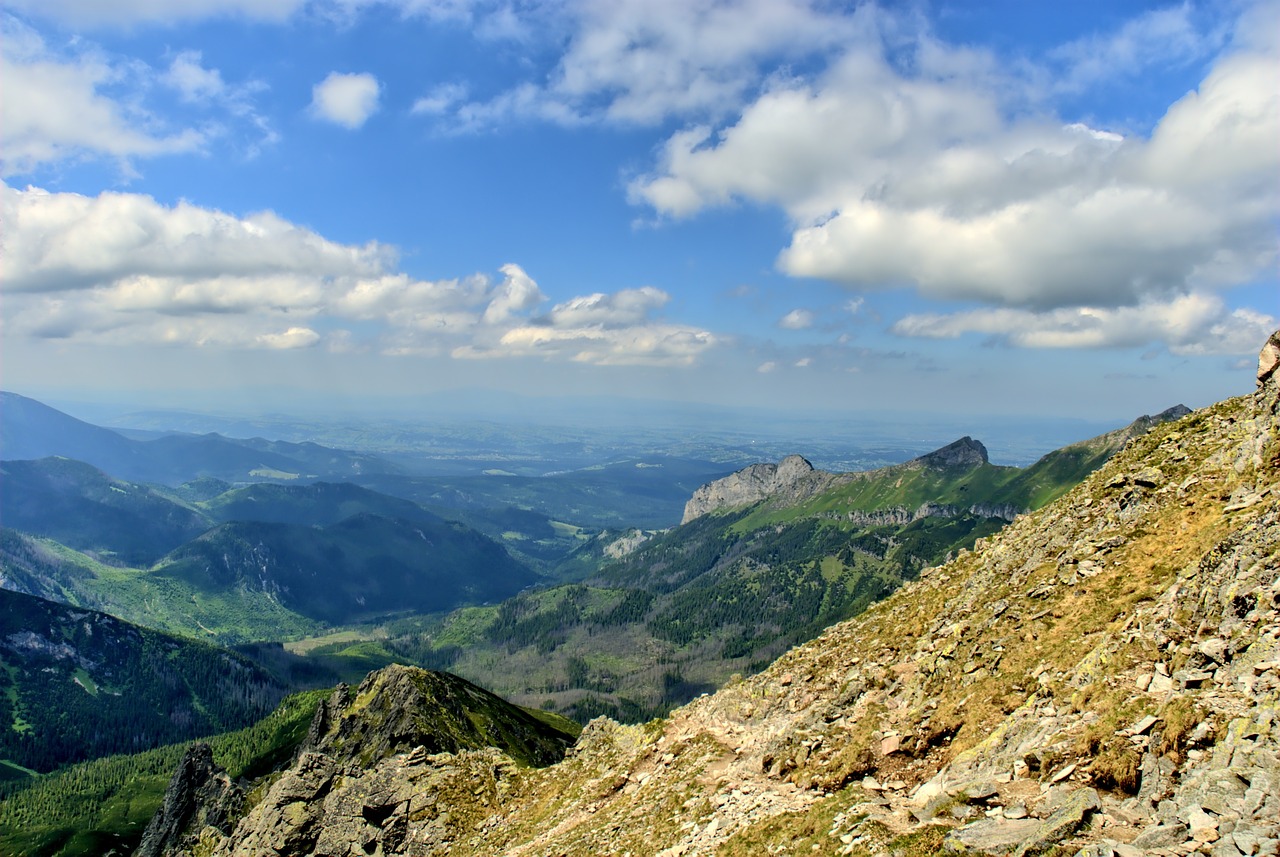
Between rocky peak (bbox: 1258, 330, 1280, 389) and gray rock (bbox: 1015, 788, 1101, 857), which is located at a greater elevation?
rocky peak (bbox: 1258, 330, 1280, 389)

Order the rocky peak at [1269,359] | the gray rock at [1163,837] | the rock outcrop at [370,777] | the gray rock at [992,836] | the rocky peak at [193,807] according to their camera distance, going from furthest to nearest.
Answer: the rocky peak at [193,807]
the rock outcrop at [370,777]
the rocky peak at [1269,359]
the gray rock at [992,836]
the gray rock at [1163,837]

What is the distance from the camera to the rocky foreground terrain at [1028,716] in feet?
60.1

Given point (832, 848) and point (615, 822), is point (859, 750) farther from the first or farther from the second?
point (615, 822)

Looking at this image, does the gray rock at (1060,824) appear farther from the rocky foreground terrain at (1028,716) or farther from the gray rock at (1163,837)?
the gray rock at (1163,837)

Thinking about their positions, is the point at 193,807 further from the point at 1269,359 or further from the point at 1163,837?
the point at 1269,359

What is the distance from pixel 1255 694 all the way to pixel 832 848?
46.0 ft

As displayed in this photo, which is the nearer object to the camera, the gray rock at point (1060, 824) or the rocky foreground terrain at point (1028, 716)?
the gray rock at point (1060, 824)

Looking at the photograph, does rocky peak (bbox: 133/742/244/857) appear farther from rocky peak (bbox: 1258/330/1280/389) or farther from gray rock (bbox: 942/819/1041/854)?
rocky peak (bbox: 1258/330/1280/389)

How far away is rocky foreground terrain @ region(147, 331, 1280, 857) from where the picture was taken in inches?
722

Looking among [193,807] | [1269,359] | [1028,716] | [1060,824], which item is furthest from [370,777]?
[193,807]

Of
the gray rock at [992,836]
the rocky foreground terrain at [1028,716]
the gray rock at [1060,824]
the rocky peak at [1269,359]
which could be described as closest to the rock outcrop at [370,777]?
the rocky foreground terrain at [1028,716]

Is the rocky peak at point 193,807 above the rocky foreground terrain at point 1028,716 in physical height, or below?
below

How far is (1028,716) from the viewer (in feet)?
83.3

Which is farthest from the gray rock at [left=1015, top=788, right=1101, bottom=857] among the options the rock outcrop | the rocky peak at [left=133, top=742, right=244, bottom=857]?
the rocky peak at [left=133, top=742, right=244, bottom=857]
